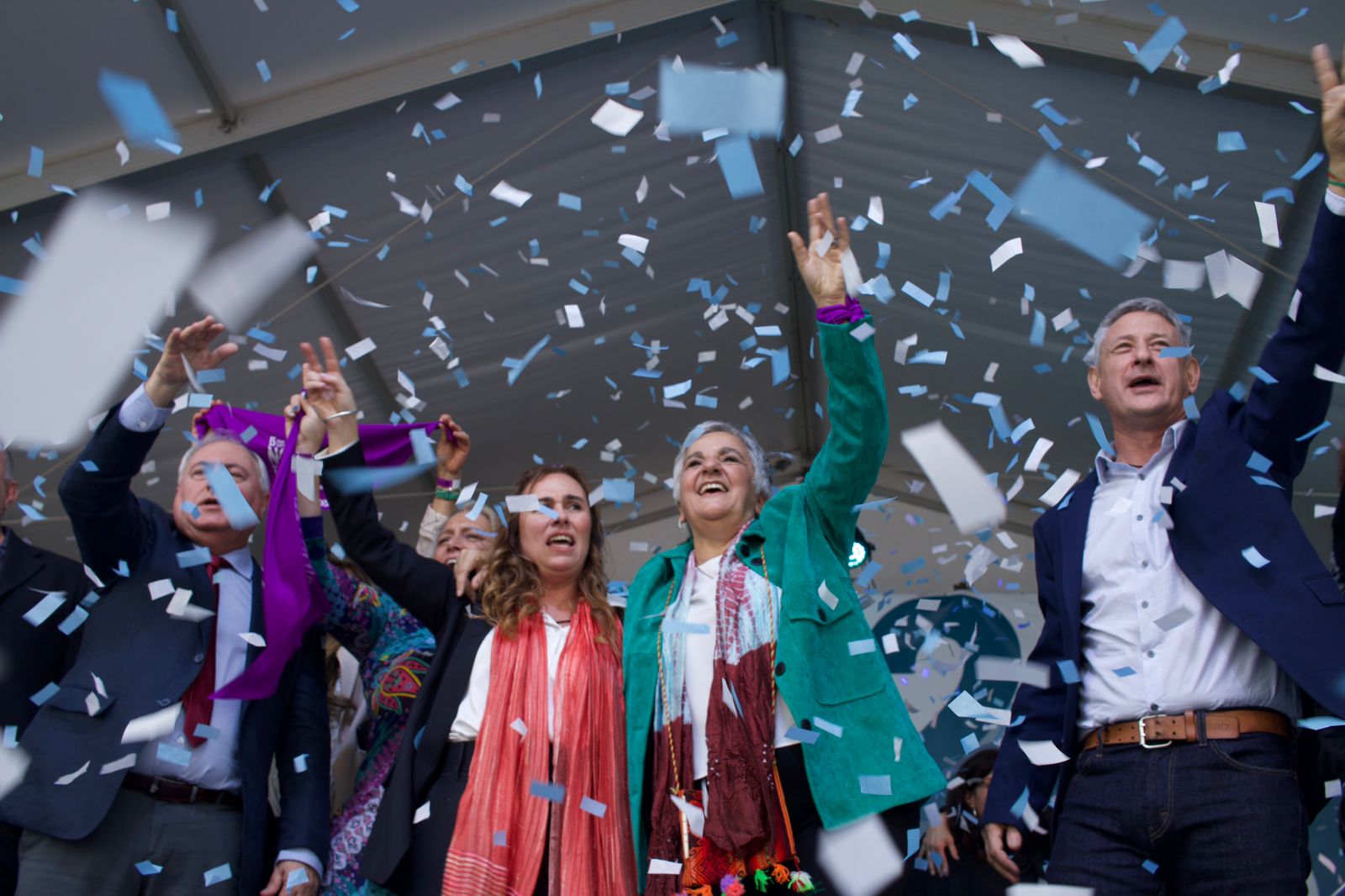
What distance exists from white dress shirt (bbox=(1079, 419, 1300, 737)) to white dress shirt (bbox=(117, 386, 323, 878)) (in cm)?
164

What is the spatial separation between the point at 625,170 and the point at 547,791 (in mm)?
3532

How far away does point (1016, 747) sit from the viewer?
2199 mm

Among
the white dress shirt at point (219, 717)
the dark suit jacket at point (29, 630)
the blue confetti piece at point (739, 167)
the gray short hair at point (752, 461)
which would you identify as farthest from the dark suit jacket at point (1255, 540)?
the blue confetti piece at point (739, 167)

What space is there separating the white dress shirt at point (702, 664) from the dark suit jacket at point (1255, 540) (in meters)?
0.43

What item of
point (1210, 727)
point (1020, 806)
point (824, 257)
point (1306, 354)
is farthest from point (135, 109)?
point (1210, 727)

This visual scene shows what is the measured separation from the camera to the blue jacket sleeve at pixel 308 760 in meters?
2.53

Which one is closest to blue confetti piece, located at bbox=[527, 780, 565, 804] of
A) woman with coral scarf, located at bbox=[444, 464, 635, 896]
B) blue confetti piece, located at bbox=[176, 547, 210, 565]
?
woman with coral scarf, located at bbox=[444, 464, 635, 896]

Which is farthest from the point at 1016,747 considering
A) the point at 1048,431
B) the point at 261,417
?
the point at 1048,431

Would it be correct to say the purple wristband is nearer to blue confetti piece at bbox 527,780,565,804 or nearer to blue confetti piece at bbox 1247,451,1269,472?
blue confetti piece at bbox 1247,451,1269,472

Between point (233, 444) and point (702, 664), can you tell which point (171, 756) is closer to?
point (233, 444)

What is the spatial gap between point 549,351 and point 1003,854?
4483mm

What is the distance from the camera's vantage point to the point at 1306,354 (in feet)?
6.47

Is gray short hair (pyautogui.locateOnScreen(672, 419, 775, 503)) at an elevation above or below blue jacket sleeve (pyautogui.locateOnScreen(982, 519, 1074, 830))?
above

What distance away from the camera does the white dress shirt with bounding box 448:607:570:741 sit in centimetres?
244
